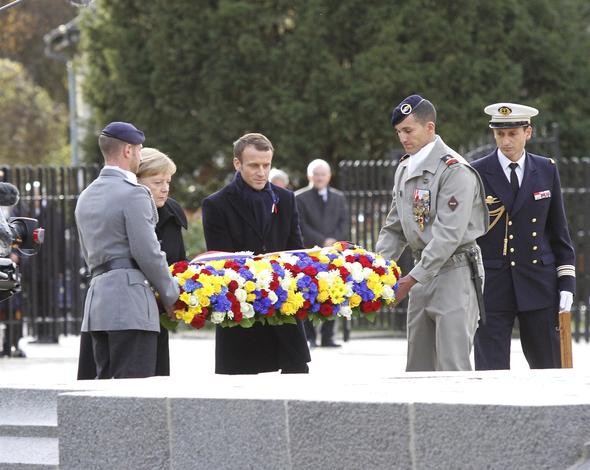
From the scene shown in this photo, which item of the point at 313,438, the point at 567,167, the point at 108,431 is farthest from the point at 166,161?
the point at 567,167

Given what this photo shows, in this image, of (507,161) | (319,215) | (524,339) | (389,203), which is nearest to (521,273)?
(524,339)

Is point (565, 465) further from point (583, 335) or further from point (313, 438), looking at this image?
point (583, 335)

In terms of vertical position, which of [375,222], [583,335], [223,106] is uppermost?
[223,106]

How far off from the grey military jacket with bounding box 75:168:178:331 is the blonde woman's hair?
0.65 meters

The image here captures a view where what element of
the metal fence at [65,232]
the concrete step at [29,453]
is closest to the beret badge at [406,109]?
the concrete step at [29,453]

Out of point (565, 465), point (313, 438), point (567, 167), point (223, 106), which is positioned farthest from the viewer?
point (223, 106)

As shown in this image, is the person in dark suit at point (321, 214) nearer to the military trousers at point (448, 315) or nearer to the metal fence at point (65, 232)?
the metal fence at point (65, 232)

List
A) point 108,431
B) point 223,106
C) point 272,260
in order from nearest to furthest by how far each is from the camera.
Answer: point 108,431, point 272,260, point 223,106

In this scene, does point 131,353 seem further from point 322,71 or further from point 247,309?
point 322,71

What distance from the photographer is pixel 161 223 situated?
909 centimetres

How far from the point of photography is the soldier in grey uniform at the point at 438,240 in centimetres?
844

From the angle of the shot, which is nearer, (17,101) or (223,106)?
(223,106)

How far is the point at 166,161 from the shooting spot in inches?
352

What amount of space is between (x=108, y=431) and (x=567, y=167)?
1179 centimetres
